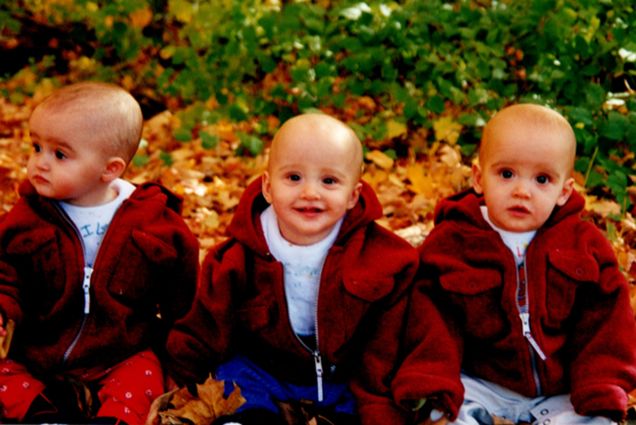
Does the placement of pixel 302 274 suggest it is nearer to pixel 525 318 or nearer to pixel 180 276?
pixel 180 276

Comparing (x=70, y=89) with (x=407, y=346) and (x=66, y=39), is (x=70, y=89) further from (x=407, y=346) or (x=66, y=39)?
(x=66, y=39)

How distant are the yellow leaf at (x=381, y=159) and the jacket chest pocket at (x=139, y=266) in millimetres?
2429

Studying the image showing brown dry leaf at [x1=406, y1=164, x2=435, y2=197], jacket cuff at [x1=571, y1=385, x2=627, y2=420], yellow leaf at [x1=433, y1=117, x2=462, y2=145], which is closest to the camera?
jacket cuff at [x1=571, y1=385, x2=627, y2=420]

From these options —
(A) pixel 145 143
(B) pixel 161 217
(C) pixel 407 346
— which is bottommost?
(A) pixel 145 143

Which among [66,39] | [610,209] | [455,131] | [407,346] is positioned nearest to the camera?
[407,346]

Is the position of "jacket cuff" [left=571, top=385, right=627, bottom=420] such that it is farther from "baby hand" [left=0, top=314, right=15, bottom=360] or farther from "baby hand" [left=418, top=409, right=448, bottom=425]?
"baby hand" [left=0, top=314, right=15, bottom=360]

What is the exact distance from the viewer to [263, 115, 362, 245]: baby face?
2.93 meters

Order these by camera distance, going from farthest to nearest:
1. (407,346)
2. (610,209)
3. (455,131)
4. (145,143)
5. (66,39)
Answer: (66,39) → (145,143) → (455,131) → (610,209) → (407,346)

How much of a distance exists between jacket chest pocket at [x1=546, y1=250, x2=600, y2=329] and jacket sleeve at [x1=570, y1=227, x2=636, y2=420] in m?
0.01

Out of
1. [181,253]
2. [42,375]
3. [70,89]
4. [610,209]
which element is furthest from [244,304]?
[610,209]

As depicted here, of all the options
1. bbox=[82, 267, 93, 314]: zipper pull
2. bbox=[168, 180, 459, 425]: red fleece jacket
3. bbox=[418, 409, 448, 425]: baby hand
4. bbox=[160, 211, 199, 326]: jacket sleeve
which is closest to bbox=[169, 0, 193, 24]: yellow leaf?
bbox=[160, 211, 199, 326]: jacket sleeve

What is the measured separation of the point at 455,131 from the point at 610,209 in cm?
123

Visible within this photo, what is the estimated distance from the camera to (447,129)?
5.22 metres

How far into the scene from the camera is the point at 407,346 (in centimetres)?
303
